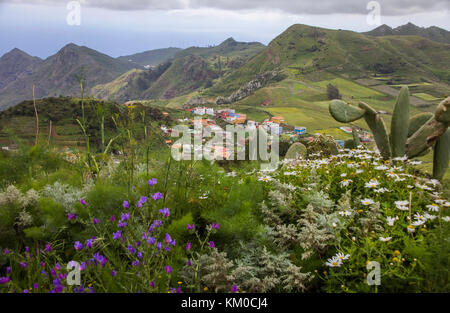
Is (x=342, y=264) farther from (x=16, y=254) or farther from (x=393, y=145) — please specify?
(x=393, y=145)

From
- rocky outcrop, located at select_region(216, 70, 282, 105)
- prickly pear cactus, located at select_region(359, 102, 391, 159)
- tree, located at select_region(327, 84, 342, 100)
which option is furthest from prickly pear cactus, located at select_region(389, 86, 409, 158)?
rocky outcrop, located at select_region(216, 70, 282, 105)

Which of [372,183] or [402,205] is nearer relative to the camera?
[402,205]

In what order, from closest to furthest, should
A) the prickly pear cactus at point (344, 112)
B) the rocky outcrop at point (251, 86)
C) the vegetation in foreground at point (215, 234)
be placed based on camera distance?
1. the vegetation in foreground at point (215, 234)
2. the prickly pear cactus at point (344, 112)
3. the rocky outcrop at point (251, 86)

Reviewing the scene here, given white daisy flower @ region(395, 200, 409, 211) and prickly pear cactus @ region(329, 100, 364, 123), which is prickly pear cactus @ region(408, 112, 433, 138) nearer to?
prickly pear cactus @ region(329, 100, 364, 123)

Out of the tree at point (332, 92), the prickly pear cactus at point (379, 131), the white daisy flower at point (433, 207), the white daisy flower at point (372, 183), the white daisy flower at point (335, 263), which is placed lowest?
the white daisy flower at point (335, 263)

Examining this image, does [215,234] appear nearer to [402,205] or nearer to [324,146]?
[402,205]

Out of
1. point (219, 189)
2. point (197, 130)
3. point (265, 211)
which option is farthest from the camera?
point (197, 130)

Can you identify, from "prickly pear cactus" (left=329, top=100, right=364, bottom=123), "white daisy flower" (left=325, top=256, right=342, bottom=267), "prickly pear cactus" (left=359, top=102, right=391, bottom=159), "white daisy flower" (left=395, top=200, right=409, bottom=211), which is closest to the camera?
"white daisy flower" (left=325, top=256, right=342, bottom=267)

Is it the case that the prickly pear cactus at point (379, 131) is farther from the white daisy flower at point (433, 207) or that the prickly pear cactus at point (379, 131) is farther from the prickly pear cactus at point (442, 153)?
the white daisy flower at point (433, 207)

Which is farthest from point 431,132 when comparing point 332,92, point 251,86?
point 251,86

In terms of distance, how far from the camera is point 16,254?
2309 mm

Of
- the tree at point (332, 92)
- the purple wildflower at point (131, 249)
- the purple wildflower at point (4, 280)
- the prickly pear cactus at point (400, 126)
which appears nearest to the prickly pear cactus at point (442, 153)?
the prickly pear cactus at point (400, 126)

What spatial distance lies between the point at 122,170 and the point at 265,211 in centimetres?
191

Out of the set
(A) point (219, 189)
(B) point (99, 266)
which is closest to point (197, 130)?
(A) point (219, 189)
